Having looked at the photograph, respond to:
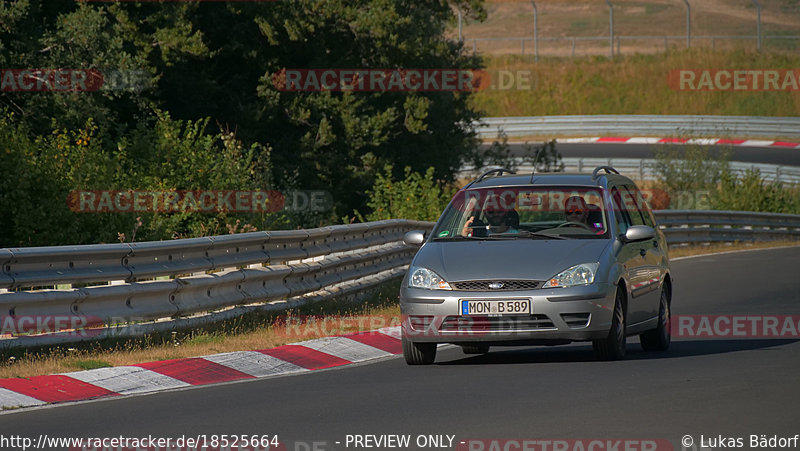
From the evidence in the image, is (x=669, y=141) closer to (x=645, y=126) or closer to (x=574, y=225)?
(x=645, y=126)

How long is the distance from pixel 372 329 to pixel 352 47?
20.9 m

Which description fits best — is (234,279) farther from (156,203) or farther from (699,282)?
(699,282)

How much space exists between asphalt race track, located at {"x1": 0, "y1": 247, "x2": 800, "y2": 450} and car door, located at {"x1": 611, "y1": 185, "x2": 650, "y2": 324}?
434mm

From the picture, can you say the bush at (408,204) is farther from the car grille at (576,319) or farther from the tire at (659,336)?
the car grille at (576,319)

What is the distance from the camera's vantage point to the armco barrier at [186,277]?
11.0 meters

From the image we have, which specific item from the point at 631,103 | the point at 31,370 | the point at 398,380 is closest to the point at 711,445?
the point at 398,380

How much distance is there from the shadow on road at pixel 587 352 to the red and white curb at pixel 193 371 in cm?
103

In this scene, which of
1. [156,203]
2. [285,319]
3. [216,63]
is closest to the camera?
[285,319]

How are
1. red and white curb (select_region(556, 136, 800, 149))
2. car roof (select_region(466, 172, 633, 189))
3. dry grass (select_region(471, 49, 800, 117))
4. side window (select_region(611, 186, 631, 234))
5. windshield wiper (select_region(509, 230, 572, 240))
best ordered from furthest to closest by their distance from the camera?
dry grass (select_region(471, 49, 800, 117)), red and white curb (select_region(556, 136, 800, 149)), car roof (select_region(466, 172, 633, 189)), side window (select_region(611, 186, 631, 234)), windshield wiper (select_region(509, 230, 572, 240))

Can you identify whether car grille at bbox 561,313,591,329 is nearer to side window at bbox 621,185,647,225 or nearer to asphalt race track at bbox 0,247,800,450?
asphalt race track at bbox 0,247,800,450

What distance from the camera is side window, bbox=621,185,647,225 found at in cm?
1270

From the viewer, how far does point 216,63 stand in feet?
108

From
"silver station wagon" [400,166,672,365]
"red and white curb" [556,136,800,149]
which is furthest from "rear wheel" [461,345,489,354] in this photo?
"red and white curb" [556,136,800,149]

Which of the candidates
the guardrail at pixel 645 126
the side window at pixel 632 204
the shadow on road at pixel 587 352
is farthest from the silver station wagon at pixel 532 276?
the guardrail at pixel 645 126
